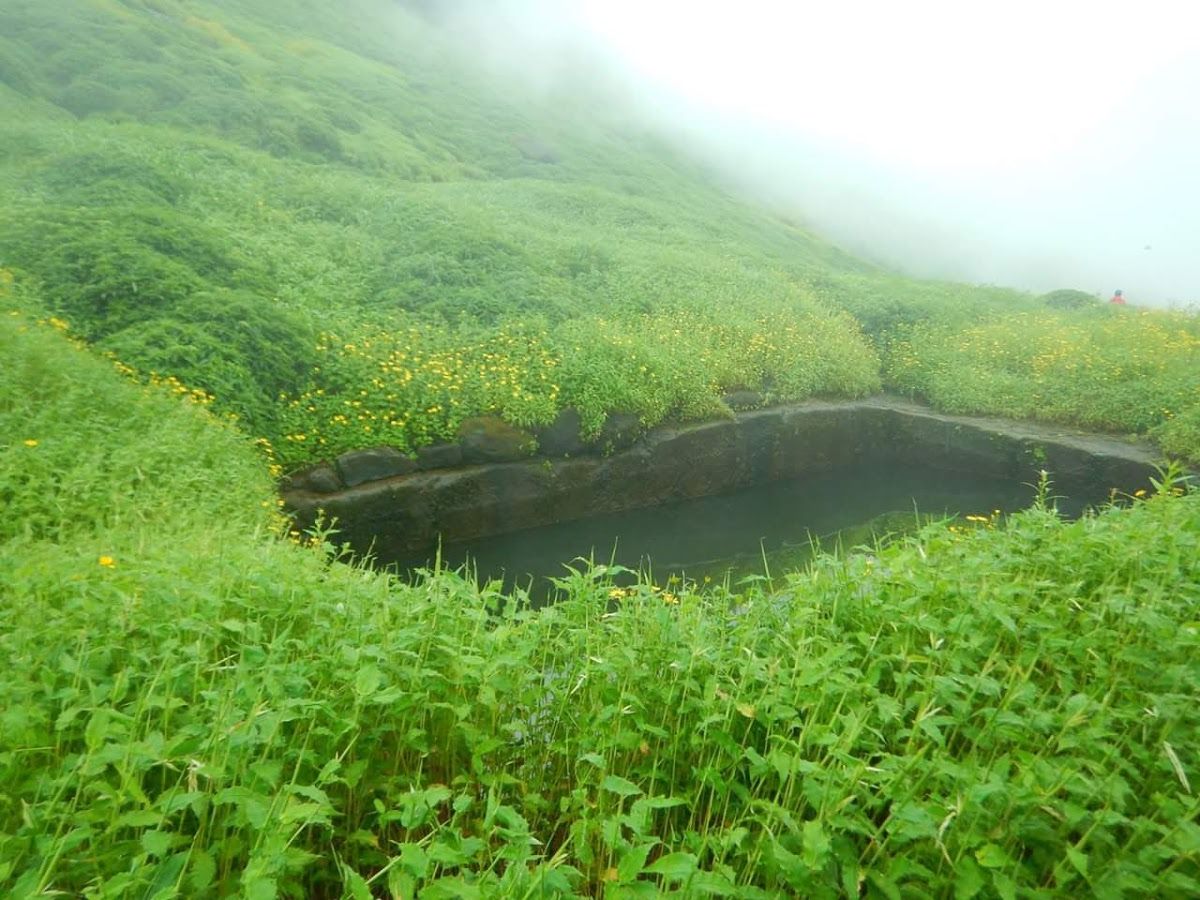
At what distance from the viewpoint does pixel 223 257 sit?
352 inches

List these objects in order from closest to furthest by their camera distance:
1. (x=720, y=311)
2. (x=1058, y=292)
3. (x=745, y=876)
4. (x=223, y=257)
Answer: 1. (x=745, y=876)
2. (x=223, y=257)
3. (x=720, y=311)
4. (x=1058, y=292)

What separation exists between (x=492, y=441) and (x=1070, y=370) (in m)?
8.59

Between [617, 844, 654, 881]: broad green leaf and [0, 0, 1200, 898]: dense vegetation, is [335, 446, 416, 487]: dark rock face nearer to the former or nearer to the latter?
[0, 0, 1200, 898]: dense vegetation

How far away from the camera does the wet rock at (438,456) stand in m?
7.93

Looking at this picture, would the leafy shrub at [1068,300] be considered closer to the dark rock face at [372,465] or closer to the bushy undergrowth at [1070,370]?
the bushy undergrowth at [1070,370]

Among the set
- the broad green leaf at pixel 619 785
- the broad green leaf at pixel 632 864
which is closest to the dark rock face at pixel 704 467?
the broad green leaf at pixel 619 785

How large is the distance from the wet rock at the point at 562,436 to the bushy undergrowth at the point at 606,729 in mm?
4634

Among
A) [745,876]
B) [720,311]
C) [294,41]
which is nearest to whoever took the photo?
[745,876]

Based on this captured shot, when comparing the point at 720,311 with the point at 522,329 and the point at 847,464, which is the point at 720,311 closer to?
the point at 847,464

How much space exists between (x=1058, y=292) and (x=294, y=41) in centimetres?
1936

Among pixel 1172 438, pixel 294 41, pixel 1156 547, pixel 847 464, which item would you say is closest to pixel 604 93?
pixel 294 41

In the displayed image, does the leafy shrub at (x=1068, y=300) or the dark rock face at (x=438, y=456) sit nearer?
the dark rock face at (x=438, y=456)

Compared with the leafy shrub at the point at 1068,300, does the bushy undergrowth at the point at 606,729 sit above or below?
below

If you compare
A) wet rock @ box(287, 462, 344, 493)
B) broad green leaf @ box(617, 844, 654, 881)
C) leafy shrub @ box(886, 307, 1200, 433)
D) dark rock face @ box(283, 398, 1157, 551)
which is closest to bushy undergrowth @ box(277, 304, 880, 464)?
wet rock @ box(287, 462, 344, 493)
